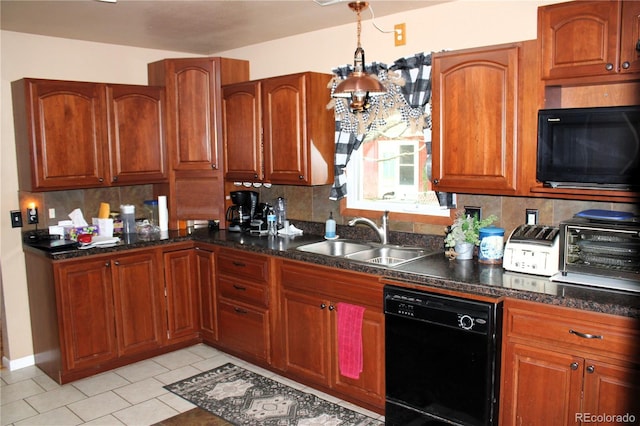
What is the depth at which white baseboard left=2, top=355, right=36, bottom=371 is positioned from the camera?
13.1 feet

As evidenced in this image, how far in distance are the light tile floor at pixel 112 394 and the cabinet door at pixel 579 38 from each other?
2172 millimetres

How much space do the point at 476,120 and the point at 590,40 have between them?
2.18 feet

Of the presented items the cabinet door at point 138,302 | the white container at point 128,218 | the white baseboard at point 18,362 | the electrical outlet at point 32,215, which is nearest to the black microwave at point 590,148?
the cabinet door at point 138,302

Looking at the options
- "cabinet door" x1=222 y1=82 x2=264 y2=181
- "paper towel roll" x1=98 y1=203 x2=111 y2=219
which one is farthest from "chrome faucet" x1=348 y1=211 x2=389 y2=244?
"paper towel roll" x1=98 y1=203 x2=111 y2=219

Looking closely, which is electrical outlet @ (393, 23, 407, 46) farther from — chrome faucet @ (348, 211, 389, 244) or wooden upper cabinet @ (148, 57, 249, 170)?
wooden upper cabinet @ (148, 57, 249, 170)

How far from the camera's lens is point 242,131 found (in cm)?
418

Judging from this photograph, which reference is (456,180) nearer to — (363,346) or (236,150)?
(363,346)

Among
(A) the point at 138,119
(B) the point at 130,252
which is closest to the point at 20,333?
(B) the point at 130,252

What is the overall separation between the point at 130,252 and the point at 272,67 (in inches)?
73.8

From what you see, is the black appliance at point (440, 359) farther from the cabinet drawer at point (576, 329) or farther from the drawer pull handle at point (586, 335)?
the drawer pull handle at point (586, 335)

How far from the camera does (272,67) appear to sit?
4.41 metres

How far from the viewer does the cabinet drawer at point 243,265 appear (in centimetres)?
367

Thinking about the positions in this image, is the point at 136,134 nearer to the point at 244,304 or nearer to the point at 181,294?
the point at 181,294

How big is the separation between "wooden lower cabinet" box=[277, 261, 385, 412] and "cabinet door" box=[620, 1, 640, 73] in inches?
63.8
